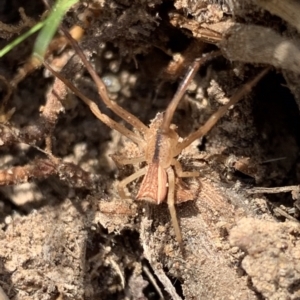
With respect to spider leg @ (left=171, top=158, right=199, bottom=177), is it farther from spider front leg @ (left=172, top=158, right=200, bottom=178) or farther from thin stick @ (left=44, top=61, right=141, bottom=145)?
thin stick @ (left=44, top=61, right=141, bottom=145)

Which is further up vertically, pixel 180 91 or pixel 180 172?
pixel 180 91

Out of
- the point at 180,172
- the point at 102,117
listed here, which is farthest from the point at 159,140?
the point at 102,117

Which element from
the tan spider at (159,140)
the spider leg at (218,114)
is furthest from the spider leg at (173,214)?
the spider leg at (218,114)

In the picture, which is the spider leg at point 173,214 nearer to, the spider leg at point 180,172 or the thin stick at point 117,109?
the spider leg at point 180,172

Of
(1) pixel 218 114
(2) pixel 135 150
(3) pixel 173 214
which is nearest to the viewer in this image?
(3) pixel 173 214

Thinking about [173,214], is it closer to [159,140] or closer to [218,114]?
[159,140]

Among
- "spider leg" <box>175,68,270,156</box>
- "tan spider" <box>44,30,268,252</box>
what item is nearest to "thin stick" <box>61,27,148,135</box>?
"tan spider" <box>44,30,268,252</box>
